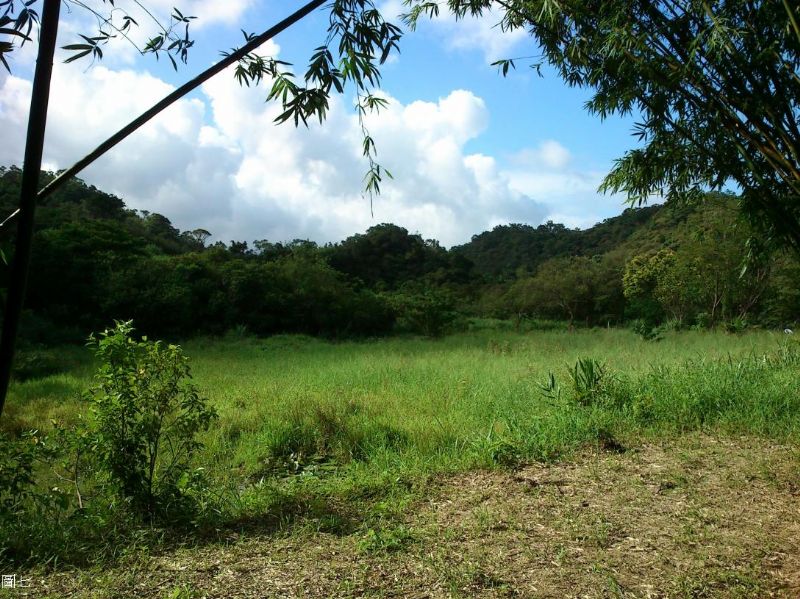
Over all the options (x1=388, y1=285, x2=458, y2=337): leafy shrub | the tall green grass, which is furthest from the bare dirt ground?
(x1=388, y1=285, x2=458, y2=337): leafy shrub

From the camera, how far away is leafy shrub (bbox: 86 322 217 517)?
3199mm

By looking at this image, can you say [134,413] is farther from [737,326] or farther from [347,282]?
[347,282]

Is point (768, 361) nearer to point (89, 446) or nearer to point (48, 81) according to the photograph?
point (89, 446)

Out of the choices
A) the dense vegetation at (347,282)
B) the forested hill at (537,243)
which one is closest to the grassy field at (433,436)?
the dense vegetation at (347,282)

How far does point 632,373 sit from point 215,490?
5517 millimetres

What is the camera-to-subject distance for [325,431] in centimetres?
572

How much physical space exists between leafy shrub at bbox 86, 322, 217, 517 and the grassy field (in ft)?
1.28

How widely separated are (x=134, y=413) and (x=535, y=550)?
7.67ft

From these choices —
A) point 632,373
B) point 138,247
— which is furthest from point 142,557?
point 138,247

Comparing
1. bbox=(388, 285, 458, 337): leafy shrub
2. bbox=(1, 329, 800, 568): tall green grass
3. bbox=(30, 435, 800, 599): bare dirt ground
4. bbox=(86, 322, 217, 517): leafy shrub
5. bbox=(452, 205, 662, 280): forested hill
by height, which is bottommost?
bbox=(30, 435, 800, 599): bare dirt ground

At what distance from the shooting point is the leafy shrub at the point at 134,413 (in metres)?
3.20

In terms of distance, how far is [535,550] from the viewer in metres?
2.70

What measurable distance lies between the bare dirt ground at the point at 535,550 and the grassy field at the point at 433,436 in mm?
19

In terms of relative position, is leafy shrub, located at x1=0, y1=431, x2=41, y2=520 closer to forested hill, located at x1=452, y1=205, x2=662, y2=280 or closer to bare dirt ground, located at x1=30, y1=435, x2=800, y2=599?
bare dirt ground, located at x1=30, y1=435, x2=800, y2=599
